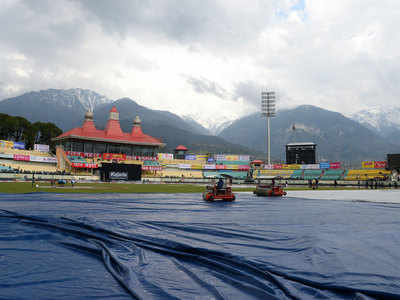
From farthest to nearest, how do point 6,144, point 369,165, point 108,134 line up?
point 108,134, point 369,165, point 6,144

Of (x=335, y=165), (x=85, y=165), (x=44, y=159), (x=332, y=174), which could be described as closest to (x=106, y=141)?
(x=85, y=165)

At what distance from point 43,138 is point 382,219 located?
101031mm

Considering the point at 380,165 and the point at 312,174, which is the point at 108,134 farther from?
the point at 380,165

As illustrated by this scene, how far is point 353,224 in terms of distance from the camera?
10000mm

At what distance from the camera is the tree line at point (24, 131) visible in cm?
8444

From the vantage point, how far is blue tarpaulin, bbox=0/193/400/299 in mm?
4062

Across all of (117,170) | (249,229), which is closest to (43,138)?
(117,170)

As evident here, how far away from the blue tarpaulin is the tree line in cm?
9092

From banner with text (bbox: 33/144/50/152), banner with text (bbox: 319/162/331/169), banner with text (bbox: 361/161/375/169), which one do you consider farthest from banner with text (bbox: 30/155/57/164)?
banner with text (bbox: 361/161/375/169)

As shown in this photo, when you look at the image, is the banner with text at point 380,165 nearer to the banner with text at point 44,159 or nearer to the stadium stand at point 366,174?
the stadium stand at point 366,174

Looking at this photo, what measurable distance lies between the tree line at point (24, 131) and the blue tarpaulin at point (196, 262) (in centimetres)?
9092

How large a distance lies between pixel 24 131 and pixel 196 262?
326 feet

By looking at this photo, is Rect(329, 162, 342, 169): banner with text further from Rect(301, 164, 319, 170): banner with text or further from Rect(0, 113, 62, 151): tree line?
Rect(0, 113, 62, 151): tree line

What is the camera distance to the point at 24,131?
290 feet
